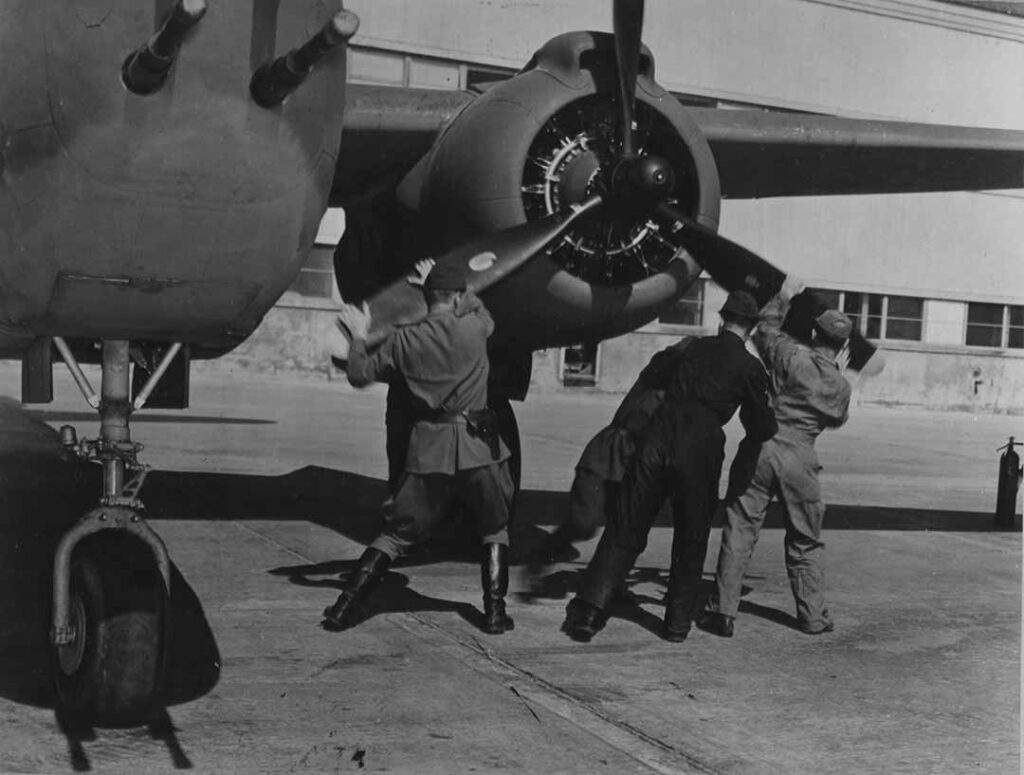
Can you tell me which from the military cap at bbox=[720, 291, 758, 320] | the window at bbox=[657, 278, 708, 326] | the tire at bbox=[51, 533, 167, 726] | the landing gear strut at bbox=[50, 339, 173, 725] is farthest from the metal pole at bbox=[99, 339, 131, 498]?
the window at bbox=[657, 278, 708, 326]

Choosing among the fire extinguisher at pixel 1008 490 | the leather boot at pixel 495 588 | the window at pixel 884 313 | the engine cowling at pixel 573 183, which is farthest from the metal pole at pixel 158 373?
the window at pixel 884 313

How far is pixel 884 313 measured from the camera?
30.4m

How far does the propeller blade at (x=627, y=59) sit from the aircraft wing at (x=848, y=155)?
1539mm

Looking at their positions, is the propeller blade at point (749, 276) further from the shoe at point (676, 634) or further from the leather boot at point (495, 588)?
the leather boot at point (495, 588)

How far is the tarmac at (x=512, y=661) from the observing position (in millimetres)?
4074

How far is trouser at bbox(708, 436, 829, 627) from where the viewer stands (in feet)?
19.9

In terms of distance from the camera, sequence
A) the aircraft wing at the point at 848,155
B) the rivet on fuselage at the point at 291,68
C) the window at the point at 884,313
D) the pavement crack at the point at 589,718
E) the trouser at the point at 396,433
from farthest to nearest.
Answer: the window at the point at 884,313 → the aircraft wing at the point at 848,155 → the trouser at the point at 396,433 → the pavement crack at the point at 589,718 → the rivet on fuselage at the point at 291,68

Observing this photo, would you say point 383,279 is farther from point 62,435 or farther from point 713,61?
point 713,61

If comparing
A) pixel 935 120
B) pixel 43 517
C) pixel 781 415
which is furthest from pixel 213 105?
pixel 935 120

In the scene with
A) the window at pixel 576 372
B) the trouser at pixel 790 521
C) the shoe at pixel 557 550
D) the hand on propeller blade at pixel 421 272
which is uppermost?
the hand on propeller blade at pixel 421 272

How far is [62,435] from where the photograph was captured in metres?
4.61

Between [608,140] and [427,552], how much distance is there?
2883mm

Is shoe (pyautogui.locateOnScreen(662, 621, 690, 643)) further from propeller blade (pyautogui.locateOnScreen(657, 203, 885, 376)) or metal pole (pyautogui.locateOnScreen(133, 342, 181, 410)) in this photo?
metal pole (pyautogui.locateOnScreen(133, 342, 181, 410))

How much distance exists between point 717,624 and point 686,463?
85cm
